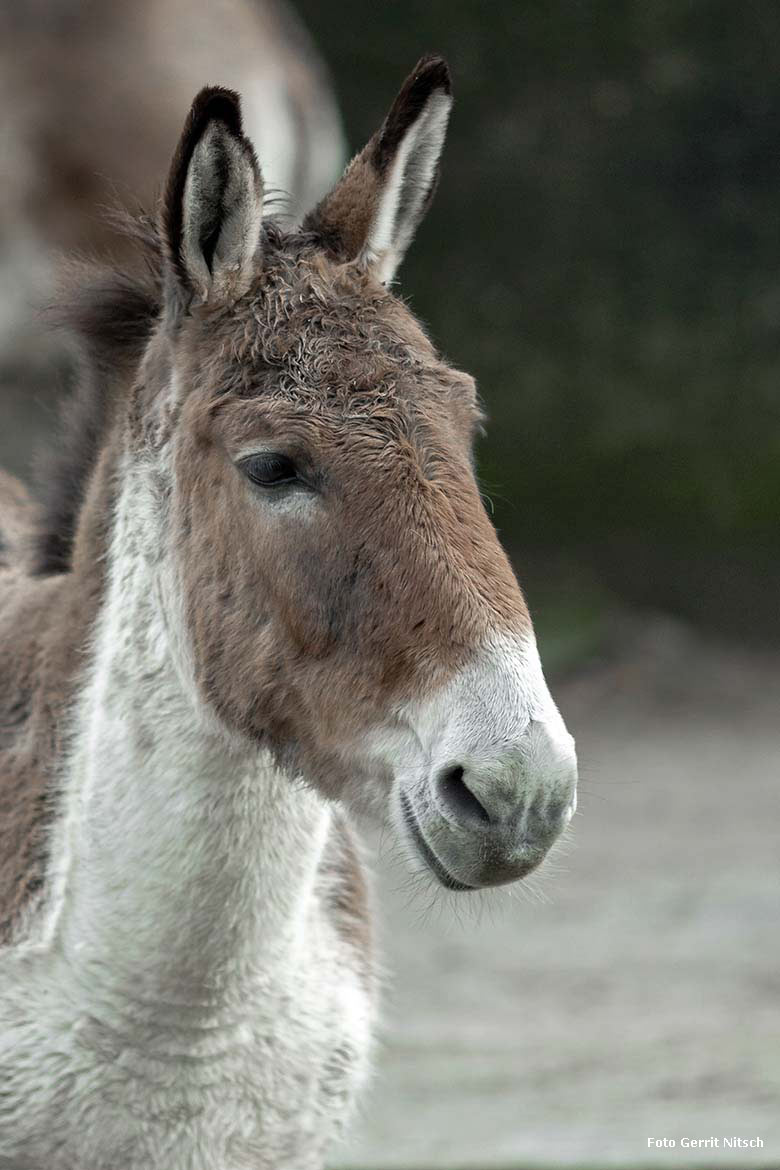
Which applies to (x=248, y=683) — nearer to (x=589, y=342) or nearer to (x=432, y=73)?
(x=432, y=73)

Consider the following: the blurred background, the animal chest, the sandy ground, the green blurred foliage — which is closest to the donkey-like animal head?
the sandy ground

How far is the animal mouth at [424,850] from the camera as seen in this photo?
2311 mm

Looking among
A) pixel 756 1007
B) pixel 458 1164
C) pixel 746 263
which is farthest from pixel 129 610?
pixel 746 263

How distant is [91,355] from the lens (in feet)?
10.3

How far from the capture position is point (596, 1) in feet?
30.4

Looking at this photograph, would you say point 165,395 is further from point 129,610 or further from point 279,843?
→ point 279,843

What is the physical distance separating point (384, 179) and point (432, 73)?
0.64ft

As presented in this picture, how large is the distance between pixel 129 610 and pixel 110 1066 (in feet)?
2.50

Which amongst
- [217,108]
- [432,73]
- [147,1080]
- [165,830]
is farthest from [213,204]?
[147,1080]

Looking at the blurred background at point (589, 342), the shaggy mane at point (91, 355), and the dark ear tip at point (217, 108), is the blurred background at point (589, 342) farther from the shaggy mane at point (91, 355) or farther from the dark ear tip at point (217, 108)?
the dark ear tip at point (217, 108)

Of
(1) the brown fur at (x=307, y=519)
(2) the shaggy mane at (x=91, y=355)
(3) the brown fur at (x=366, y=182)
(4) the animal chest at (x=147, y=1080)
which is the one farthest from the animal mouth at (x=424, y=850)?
(2) the shaggy mane at (x=91, y=355)

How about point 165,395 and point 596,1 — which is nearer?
point 165,395

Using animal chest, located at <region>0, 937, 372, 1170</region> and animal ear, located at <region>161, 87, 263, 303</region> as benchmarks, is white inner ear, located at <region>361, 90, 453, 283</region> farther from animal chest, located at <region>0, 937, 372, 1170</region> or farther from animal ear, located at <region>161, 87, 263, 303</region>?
animal chest, located at <region>0, 937, 372, 1170</region>

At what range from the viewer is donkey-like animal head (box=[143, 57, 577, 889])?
7.35 feet
